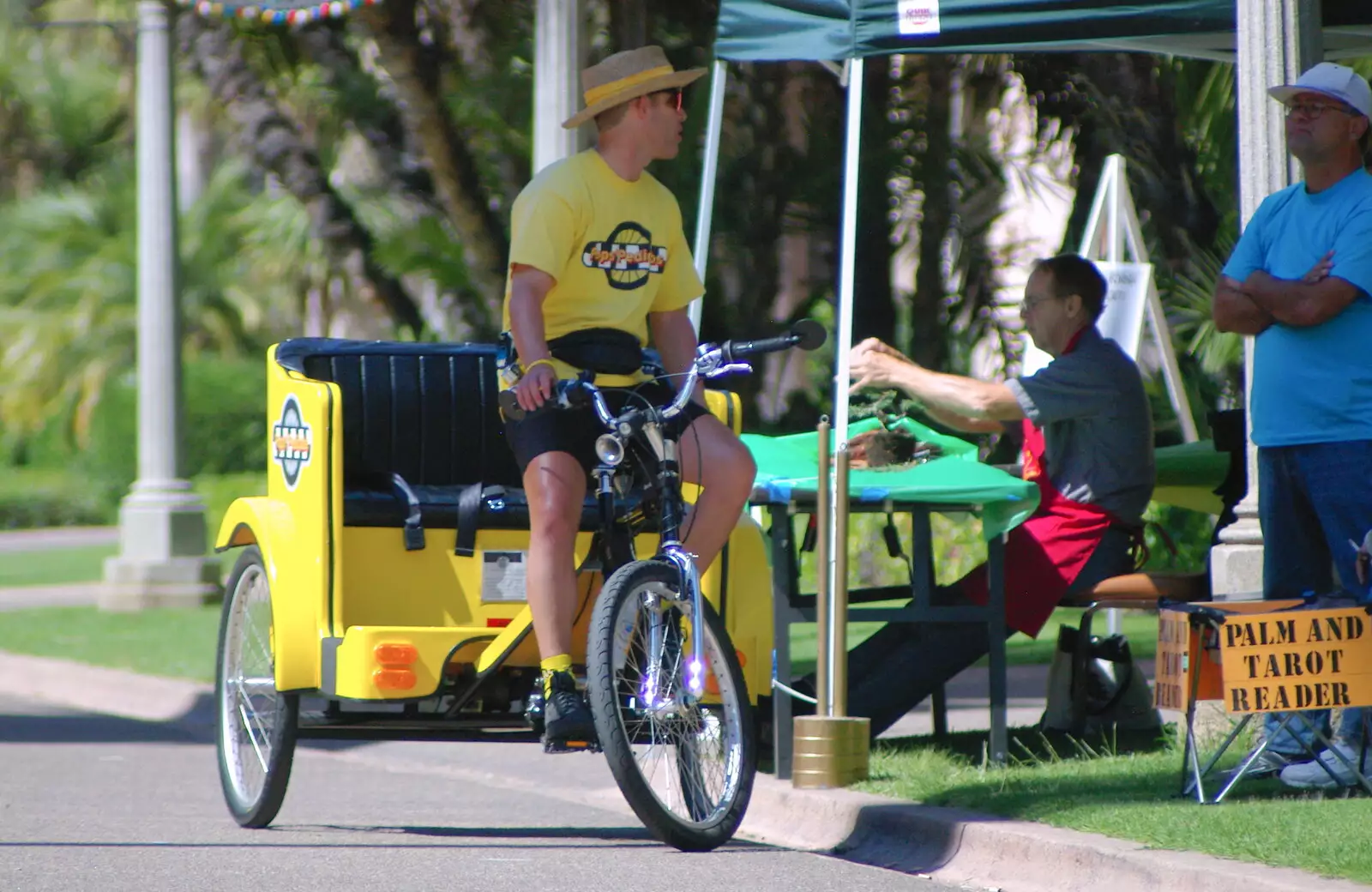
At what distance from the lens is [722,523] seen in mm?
6012

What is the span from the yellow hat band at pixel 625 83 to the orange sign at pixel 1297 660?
208cm

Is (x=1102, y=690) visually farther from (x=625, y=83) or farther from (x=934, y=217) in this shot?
(x=934, y=217)

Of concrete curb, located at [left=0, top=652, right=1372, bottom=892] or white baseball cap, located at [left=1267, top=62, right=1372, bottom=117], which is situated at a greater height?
white baseball cap, located at [left=1267, top=62, right=1372, bottom=117]

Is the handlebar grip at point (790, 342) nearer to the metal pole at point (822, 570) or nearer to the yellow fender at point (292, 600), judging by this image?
the metal pole at point (822, 570)

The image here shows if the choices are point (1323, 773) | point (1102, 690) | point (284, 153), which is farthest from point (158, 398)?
point (1323, 773)

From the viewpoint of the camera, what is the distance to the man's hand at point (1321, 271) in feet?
19.9

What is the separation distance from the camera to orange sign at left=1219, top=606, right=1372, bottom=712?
589 centimetres

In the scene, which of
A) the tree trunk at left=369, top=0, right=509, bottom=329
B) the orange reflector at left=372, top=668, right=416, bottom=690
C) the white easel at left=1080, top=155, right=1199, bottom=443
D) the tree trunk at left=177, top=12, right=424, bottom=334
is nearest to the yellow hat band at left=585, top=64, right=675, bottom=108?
the orange reflector at left=372, top=668, right=416, bottom=690

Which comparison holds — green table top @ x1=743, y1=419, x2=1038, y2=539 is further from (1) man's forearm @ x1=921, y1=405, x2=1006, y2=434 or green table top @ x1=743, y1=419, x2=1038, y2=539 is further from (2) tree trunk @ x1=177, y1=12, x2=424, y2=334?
(2) tree trunk @ x1=177, y1=12, x2=424, y2=334

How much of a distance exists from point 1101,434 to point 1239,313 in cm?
120

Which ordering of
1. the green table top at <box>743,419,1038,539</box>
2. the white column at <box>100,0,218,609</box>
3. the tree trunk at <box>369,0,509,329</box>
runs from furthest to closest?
1. the white column at <box>100,0,218,609</box>
2. the tree trunk at <box>369,0,509,329</box>
3. the green table top at <box>743,419,1038,539</box>

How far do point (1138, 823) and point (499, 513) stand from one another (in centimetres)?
201

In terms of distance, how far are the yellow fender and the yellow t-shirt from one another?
3.06ft

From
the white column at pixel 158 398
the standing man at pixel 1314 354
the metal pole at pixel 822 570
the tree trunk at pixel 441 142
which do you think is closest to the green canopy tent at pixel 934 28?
the metal pole at pixel 822 570
